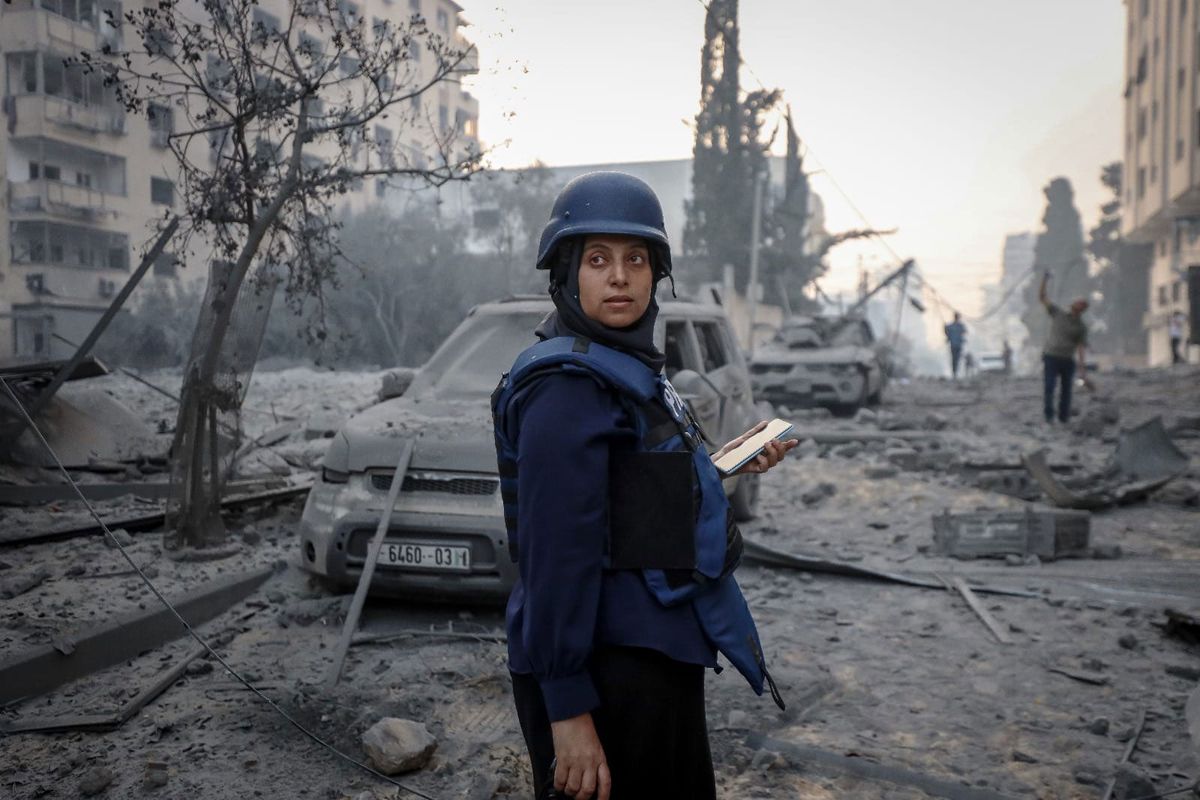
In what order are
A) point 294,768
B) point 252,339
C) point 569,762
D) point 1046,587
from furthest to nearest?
1. point 252,339
2. point 1046,587
3. point 294,768
4. point 569,762

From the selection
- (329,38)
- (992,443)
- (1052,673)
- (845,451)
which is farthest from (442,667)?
(992,443)

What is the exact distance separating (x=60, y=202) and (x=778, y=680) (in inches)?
279

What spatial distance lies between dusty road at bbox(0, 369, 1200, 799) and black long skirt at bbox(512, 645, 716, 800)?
5.56ft

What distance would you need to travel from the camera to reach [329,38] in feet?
20.7

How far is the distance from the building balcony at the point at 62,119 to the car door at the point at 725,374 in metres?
4.75

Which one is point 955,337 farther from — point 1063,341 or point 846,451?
point 846,451

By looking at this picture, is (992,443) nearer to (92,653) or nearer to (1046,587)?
(1046,587)

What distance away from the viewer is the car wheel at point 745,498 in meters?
7.82

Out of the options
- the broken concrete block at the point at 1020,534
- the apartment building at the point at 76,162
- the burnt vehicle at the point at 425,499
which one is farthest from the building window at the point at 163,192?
the broken concrete block at the point at 1020,534

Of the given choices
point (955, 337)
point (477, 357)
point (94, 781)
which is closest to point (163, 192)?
point (477, 357)

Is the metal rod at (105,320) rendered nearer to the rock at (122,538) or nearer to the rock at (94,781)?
the rock at (122,538)

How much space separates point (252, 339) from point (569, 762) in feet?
18.9

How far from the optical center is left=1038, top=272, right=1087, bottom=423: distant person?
44.6ft

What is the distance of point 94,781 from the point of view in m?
3.26
